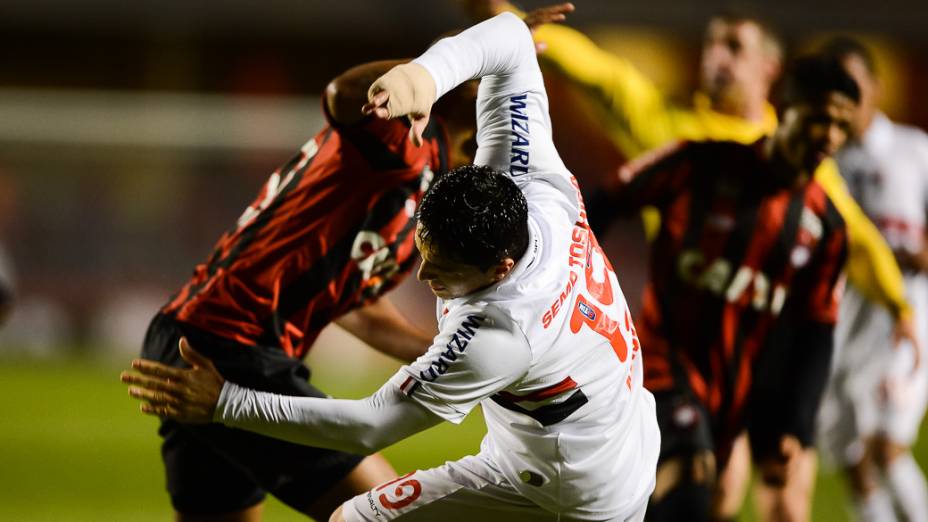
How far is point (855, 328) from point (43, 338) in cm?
1180

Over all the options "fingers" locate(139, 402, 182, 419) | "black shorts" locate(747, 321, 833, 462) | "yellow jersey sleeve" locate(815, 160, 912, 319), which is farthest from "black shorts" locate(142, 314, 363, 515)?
"yellow jersey sleeve" locate(815, 160, 912, 319)

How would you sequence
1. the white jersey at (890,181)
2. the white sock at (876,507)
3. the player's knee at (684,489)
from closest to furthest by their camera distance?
the player's knee at (684,489), the white sock at (876,507), the white jersey at (890,181)

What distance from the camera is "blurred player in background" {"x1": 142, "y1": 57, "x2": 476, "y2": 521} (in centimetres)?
356

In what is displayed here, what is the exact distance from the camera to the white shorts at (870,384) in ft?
19.5

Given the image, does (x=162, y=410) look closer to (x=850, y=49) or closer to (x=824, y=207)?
(x=824, y=207)

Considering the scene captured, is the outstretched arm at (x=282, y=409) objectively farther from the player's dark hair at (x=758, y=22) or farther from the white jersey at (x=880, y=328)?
the white jersey at (x=880, y=328)

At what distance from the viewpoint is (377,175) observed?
3.54 meters

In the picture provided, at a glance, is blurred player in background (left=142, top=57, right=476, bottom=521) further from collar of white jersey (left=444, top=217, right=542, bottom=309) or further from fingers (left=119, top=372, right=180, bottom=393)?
collar of white jersey (left=444, top=217, right=542, bottom=309)

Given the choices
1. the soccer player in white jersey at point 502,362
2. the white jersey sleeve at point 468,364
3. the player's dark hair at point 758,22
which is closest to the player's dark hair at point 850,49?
the player's dark hair at point 758,22

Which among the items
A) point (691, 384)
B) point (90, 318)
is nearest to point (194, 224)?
point (90, 318)

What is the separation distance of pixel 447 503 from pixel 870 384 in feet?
11.7

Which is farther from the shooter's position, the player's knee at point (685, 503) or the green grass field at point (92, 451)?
the green grass field at point (92, 451)

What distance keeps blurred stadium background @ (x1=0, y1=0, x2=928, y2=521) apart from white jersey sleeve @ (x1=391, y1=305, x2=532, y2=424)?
4159mm

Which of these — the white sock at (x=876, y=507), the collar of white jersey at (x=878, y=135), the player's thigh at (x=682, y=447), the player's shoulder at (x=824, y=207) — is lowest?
the white sock at (x=876, y=507)
